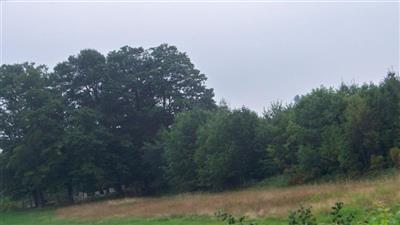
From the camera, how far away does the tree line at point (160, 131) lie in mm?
33438

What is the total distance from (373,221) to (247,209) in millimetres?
17163

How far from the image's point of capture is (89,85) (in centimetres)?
5766

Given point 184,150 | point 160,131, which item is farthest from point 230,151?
point 160,131

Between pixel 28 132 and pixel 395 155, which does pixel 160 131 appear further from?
pixel 395 155

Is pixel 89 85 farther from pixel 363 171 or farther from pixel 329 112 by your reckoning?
pixel 363 171

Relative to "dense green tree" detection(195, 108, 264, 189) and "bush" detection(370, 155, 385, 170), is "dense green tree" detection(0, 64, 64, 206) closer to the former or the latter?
"dense green tree" detection(195, 108, 264, 189)

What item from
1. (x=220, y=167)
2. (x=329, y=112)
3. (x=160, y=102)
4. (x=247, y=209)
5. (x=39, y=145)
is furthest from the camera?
(x=160, y=102)

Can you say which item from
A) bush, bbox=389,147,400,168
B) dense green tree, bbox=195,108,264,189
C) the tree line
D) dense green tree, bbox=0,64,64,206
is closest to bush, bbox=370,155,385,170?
the tree line

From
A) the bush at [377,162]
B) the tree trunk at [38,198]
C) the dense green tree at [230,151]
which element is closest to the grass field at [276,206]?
the bush at [377,162]

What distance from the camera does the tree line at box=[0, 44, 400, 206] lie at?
33438 mm

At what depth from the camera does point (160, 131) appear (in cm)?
5462

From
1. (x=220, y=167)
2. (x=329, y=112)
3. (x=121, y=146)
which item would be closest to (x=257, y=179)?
(x=220, y=167)

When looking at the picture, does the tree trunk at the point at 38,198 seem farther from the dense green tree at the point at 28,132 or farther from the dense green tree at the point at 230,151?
the dense green tree at the point at 230,151

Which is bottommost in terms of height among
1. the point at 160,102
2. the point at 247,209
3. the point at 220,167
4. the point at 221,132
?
the point at 247,209
